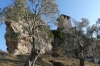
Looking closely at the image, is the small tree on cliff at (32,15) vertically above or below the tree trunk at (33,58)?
above

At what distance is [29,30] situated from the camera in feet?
85.3

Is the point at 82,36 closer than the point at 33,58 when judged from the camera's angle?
→ No

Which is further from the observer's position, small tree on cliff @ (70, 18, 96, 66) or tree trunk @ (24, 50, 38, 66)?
small tree on cliff @ (70, 18, 96, 66)

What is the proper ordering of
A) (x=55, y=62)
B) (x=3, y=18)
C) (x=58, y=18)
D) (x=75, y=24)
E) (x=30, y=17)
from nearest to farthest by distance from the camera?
(x=3, y=18)
(x=30, y=17)
(x=58, y=18)
(x=55, y=62)
(x=75, y=24)

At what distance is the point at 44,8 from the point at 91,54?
45.1 feet

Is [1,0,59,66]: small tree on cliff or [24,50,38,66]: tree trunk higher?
[1,0,59,66]: small tree on cliff

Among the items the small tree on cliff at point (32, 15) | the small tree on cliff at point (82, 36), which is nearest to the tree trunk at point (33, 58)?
the small tree on cliff at point (32, 15)

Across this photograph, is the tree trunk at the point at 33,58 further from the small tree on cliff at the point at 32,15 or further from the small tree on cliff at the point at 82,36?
the small tree on cliff at the point at 82,36

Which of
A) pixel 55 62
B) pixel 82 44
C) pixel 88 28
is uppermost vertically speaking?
pixel 88 28

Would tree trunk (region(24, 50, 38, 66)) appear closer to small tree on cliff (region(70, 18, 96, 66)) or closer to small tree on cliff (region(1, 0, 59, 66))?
small tree on cliff (region(1, 0, 59, 66))

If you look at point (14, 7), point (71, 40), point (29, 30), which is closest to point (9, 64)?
point (29, 30)

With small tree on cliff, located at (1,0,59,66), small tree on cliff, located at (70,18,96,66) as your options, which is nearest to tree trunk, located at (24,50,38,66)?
small tree on cliff, located at (1,0,59,66)

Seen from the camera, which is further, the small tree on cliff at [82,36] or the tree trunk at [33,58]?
the small tree on cliff at [82,36]

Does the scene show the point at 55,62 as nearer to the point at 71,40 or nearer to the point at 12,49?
the point at 71,40
